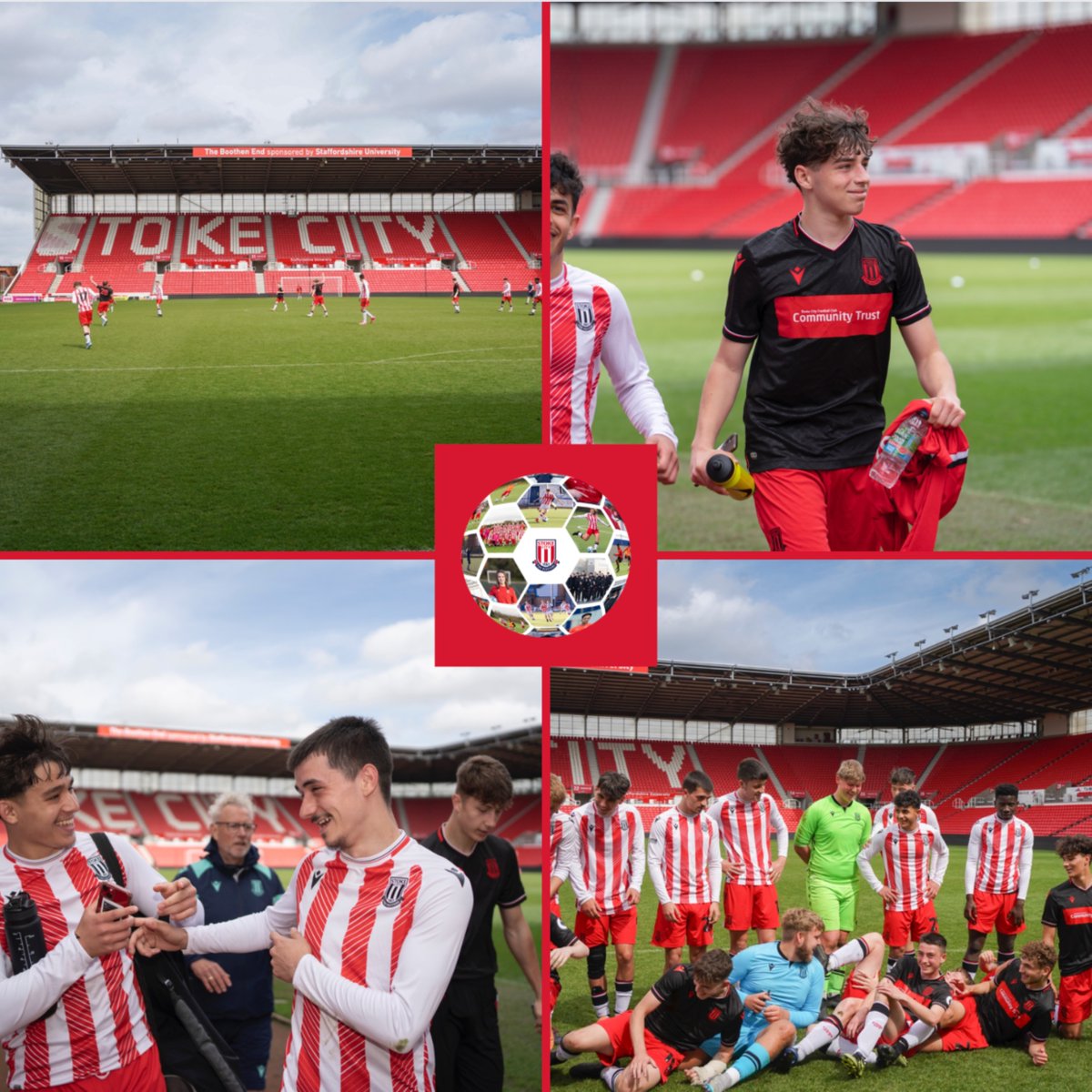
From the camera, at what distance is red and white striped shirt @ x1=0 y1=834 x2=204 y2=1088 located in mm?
3479

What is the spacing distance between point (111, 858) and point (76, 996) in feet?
1.31

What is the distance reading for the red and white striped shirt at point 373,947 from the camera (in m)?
2.94

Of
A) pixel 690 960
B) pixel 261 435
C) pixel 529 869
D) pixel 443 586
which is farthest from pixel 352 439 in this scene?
pixel 690 960

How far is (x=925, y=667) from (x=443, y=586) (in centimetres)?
218

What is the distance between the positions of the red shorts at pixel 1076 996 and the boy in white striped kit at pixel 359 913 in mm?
3384

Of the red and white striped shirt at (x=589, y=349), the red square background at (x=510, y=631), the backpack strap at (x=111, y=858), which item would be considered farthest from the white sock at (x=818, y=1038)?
the backpack strap at (x=111, y=858)

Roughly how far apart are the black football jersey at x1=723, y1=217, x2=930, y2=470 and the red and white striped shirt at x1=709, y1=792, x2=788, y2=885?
168 cm

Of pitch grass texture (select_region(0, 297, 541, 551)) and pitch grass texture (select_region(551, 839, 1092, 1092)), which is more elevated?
pitch grass texture (select_region(0, 297, 541, 551))

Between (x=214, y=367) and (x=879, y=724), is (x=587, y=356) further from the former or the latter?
(x=214, y=367)

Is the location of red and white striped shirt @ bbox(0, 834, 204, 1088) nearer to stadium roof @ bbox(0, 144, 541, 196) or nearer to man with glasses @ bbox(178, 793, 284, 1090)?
man with glasses @ bbox(178, 793, 284, 1090)

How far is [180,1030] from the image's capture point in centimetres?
377

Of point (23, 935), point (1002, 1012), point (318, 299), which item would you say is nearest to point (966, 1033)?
point (1002, 1012)

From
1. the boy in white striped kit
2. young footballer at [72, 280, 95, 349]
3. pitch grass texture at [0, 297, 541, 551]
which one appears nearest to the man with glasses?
the boy in white striped kit

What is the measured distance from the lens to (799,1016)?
494 cm
